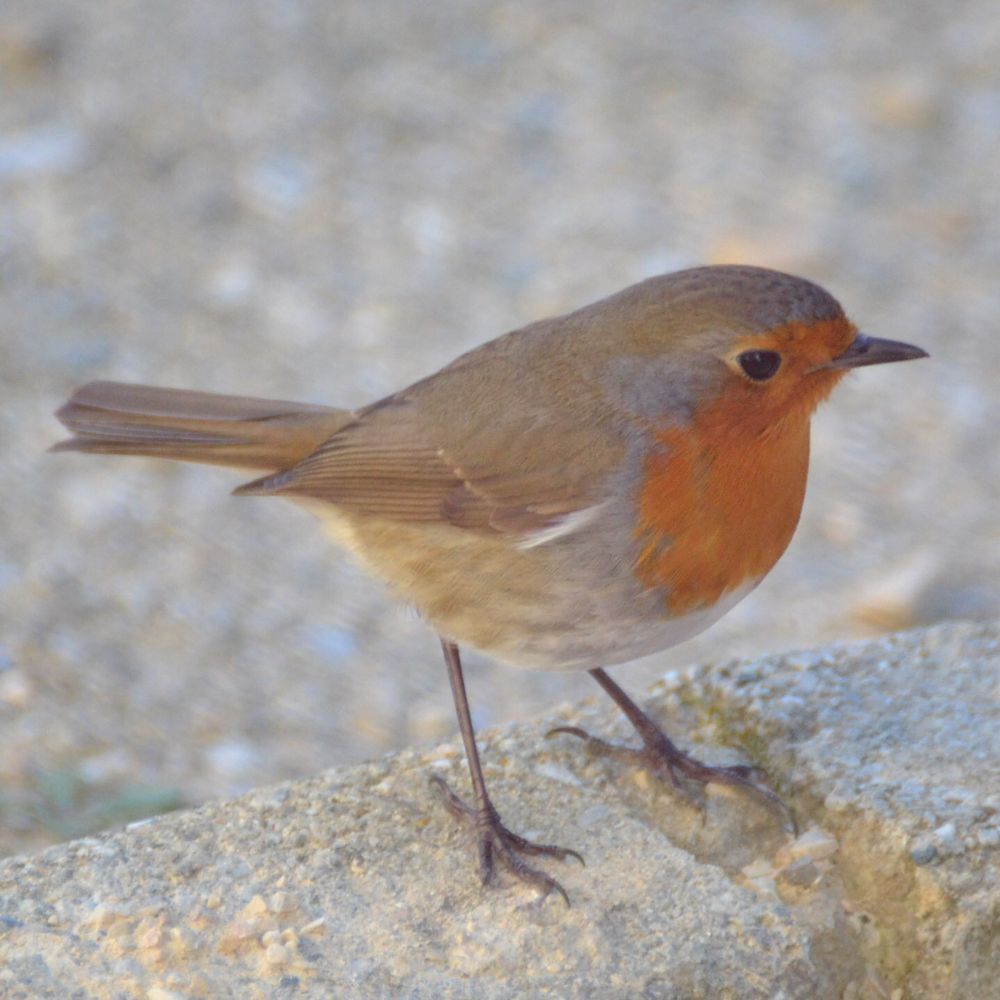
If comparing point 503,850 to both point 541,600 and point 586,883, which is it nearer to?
point 586,883

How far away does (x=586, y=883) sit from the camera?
107 inches

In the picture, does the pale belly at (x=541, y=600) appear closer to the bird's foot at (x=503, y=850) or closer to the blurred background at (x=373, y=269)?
the bird's foot at (x=503, y=850)

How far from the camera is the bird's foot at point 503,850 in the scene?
8.80 ft

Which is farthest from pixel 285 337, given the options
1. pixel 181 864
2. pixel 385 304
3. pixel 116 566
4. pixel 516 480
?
pixel 181 864

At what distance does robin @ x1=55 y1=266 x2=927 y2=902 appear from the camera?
9.40ft

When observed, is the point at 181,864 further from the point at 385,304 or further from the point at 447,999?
the point at 385,304

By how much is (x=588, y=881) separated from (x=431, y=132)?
4.18 m

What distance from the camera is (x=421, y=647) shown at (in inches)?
184

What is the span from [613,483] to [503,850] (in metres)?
0.65

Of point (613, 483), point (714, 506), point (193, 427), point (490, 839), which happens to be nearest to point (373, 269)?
point (193, 427)

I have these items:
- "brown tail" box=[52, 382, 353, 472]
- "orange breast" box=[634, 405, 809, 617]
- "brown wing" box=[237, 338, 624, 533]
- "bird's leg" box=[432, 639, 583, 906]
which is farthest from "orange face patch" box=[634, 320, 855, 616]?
"brown tail" box=[52, 382, 353, 472]

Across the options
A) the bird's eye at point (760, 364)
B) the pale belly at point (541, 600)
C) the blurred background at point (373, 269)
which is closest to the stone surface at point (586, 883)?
the pale belly at point (541, 600)

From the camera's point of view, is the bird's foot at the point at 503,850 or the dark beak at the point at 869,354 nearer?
the bird's foot at the point at 503,850

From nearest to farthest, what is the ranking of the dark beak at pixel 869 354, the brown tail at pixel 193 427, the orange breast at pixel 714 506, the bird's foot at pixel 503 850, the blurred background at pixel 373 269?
the bird's foot at pixel 503 850
the orange breast at pixel 714 506
the dark beak at pixel 869 354
the brown tail at pixel 193 427
the blurred background at pixel 373 269
